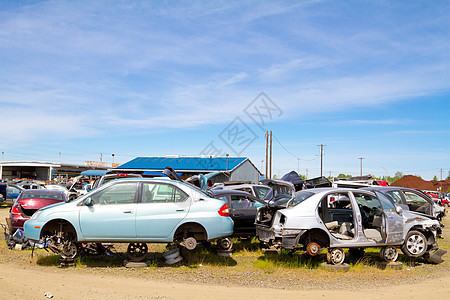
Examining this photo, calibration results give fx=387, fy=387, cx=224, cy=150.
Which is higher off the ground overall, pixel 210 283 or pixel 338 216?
pixel 338 216

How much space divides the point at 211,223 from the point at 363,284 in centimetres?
337

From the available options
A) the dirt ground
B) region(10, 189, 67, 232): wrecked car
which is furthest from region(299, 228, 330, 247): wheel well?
region(10, 189, 67, 232): wrecked car

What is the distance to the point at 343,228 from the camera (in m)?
9.54

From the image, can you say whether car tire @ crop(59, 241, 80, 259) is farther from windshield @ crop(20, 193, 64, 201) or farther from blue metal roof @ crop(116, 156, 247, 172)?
blue metal roof @ crop(116, 156, 247, 172)

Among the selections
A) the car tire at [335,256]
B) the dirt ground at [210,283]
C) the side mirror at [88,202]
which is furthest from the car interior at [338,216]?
the side mirror at [88,202]

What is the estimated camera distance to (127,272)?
8156 millimetres

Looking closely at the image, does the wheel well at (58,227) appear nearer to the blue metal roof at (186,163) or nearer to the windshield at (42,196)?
the windshield at (42,196)

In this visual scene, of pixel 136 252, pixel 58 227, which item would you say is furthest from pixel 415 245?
pixel 58 227

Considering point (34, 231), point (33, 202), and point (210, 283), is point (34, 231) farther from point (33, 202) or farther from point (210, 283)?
point (210, 283)

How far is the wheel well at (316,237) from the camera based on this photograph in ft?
28.5

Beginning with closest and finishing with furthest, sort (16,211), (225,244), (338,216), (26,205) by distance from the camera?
(225,244)
(338,216)
(16,211)
(26,205)

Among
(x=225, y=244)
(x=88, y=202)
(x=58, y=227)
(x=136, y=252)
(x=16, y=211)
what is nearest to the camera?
(x=88, y=202)

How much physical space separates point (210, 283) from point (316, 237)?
2679 mm

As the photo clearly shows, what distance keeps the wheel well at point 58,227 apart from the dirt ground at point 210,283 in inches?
30.0
